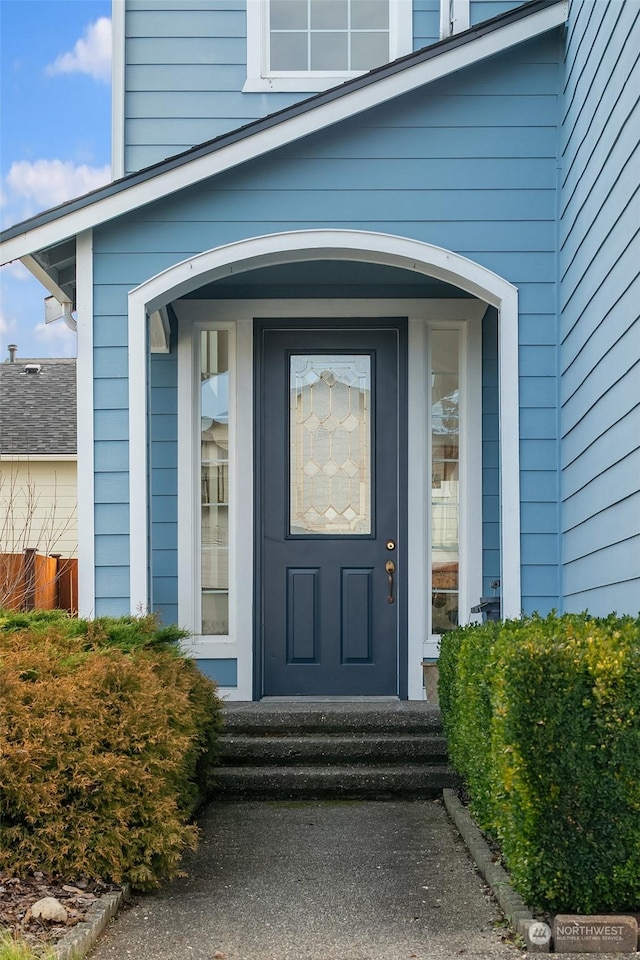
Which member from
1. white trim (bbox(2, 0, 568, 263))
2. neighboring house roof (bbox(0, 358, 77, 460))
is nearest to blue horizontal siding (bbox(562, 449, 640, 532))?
white trim (bbox(2, 0, 568, 263))

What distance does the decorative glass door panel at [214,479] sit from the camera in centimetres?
691

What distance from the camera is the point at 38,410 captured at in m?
19.6

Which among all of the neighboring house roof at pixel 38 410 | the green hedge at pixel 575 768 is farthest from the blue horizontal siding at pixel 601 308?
the neighboring house roof at pixel 38 410

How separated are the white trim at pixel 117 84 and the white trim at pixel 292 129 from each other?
1.47 m

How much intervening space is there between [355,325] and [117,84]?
219 cm

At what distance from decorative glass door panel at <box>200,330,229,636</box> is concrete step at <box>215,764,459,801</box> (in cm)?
137

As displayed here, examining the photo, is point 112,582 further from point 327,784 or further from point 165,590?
point 327,784

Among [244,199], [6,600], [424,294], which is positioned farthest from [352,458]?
[6,600]

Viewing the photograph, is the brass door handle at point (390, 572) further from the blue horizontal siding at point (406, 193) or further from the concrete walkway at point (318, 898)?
the blue horizontal siding at point (406, 193)

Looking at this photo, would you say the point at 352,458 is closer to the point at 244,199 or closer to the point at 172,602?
the point at 172,602

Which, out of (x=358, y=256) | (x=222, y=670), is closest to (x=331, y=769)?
(x=222, y=670)

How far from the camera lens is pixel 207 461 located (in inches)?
275

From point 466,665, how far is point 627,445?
113 centimetres

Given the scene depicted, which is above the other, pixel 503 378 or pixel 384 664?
pixel 503 378
